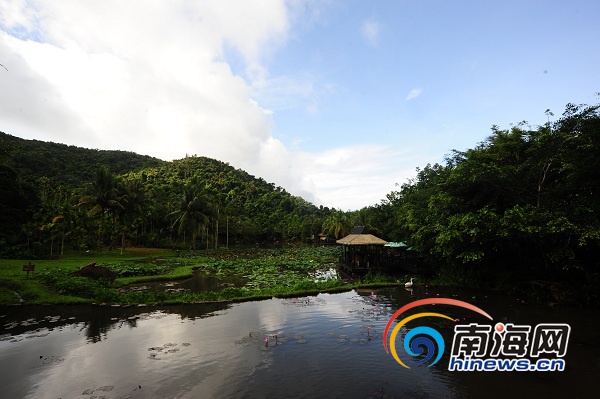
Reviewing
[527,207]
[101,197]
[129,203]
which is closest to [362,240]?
[527,207]

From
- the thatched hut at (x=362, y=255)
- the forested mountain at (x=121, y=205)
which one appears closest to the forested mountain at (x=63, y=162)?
the forested mountain at (x=121, y=205)

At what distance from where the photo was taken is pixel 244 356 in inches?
360

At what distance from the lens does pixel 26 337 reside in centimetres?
1078

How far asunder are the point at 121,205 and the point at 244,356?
127 feet

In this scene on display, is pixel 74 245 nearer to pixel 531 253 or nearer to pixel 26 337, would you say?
pixel 26 337

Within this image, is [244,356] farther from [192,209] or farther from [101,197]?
[192,209]

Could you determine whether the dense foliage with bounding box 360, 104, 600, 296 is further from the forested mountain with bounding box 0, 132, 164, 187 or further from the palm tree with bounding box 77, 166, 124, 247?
the forested mountain with bounding box 0, 132, 164, 187

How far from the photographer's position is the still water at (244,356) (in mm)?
7203

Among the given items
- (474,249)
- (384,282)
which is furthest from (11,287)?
(474,249)

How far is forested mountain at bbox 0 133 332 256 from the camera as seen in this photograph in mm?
35188

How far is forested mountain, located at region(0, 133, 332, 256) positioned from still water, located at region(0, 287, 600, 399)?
12219 millimetres

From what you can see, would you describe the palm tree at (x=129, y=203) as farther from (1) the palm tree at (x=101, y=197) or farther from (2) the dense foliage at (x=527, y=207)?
(2) the dense foliage at (x=527, y=207)

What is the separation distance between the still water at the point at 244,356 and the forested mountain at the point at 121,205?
12.2 meters

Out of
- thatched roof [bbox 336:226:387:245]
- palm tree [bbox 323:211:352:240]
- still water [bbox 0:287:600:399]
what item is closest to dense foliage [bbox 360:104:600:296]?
still water [bbox 0:287:600:399]
